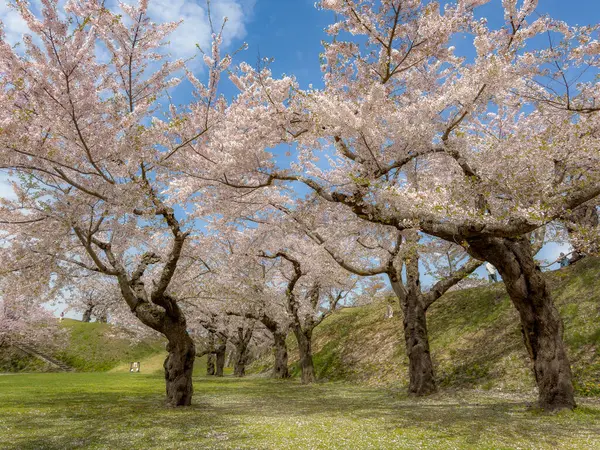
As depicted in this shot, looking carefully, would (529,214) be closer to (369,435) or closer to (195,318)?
(369,435)

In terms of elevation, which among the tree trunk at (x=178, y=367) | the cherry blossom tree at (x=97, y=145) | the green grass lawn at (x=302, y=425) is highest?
the cherry blossom tree at (x=97, y=145)

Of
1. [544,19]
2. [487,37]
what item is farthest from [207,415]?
[544,19]

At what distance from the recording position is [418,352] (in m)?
19.1

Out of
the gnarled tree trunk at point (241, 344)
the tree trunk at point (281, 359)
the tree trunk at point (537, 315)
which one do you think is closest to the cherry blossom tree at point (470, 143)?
the tree trunk at point (537, 315)

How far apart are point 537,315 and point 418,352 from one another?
275 inches

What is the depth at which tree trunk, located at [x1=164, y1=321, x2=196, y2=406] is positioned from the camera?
15.6 m

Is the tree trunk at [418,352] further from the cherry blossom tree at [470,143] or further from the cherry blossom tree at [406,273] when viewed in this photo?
the cherry blossom tree at [470,143]

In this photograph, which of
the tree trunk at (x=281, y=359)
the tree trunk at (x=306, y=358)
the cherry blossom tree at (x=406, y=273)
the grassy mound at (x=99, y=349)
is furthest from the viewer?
the grassy mound at (x=99, y=349)

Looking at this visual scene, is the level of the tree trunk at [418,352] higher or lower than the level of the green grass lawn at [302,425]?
higher

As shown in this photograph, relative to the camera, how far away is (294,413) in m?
14.7

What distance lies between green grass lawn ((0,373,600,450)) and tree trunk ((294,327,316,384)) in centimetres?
1241

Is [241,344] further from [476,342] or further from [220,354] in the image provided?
[476,342]

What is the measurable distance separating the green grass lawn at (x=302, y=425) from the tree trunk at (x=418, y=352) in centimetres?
104

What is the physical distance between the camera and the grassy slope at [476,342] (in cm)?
1950
